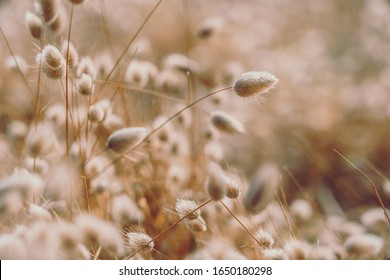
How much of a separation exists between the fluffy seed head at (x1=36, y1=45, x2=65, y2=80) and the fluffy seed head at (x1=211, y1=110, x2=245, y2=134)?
290mm

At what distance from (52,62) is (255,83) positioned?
12.6 inches

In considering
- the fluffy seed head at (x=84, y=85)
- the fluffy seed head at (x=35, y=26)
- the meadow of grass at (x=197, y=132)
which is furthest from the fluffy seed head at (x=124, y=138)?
the fluffy seed head at (x=35, y=26)

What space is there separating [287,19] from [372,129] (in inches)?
33.4

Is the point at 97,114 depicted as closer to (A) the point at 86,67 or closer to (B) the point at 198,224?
(A) the point at 86,67

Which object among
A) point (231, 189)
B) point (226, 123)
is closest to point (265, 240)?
point (231, 189)

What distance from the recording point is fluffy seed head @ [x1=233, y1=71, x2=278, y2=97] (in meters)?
0.65

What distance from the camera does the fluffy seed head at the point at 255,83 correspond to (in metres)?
0.65

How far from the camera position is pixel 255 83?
26.0 inches

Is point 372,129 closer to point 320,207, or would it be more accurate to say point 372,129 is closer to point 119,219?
point 320,207

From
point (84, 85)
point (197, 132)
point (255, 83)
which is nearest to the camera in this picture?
point (255, 83)

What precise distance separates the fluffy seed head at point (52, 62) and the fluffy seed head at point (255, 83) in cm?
28

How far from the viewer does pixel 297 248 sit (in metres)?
0.68
